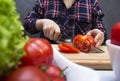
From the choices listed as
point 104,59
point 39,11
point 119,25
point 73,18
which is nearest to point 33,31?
point 39,11

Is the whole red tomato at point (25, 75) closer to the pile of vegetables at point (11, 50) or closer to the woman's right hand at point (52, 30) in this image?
the pile of vegetables at point (11, 50)

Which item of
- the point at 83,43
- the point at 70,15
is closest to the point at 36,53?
the point at 83,43

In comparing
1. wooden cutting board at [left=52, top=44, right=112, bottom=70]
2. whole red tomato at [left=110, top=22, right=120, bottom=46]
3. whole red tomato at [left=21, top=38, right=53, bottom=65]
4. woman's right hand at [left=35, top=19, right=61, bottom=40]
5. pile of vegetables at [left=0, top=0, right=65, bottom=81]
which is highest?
pile of vegetables at [left=0, top=0, right=65, bottom=81]

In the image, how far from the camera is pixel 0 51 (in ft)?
0.80

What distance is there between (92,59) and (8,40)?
663 millimetres

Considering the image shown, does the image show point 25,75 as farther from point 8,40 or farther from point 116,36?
point 116,36

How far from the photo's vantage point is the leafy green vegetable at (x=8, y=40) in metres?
0.24

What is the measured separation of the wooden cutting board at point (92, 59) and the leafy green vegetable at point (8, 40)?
0.58 metres

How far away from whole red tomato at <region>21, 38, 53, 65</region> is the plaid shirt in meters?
1.06

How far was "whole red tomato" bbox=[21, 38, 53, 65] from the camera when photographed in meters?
0.34

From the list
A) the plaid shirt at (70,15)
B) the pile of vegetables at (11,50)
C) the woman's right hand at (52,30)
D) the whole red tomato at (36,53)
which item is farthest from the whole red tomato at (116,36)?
the plaid shirt at (70,15)

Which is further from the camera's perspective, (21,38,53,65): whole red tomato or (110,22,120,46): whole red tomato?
(110,22,120,46): whole red tomato

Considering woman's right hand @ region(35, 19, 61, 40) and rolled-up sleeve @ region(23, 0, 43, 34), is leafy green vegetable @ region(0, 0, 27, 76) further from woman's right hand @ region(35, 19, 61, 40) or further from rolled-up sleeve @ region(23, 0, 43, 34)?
rolled-up sleeve @ region(23, 0, 43, 34)

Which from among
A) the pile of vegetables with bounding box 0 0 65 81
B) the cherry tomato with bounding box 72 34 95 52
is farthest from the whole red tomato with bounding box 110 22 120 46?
the cherry tomato with bounding box 72 34 95 52
